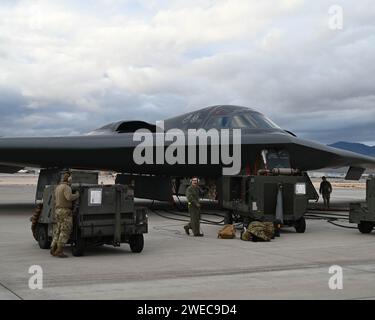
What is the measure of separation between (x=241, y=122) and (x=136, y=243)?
9.75 metres

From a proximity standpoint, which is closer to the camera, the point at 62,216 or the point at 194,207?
the point at 62,216

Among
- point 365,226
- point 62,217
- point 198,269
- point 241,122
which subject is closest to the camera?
point 198,269

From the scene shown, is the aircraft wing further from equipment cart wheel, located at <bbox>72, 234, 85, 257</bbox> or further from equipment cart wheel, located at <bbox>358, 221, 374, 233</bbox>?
equipment cart wheel, located at <bbox>72, 234, 85, 257</bbox>

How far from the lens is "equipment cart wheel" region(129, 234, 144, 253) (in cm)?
977

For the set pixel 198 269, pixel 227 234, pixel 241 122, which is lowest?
pixel 198 269

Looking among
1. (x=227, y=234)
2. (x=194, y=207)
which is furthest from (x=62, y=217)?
(x=227, y=234)

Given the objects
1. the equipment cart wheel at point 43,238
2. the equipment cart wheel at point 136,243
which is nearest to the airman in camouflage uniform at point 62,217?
the equipment cart wheel at point 43,238

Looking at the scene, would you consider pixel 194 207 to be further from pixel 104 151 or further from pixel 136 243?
pixel 104 151

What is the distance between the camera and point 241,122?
61.1 ft

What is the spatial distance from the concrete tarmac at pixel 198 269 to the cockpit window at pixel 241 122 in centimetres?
667

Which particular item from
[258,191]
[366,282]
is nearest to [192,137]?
[258,191]

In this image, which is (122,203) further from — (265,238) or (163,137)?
(163,137)

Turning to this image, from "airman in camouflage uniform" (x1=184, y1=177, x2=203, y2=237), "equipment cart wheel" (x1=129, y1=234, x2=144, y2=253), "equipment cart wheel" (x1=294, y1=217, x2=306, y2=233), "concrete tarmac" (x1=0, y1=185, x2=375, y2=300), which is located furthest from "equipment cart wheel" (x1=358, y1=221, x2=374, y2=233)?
"equipment cart wheel" (x1=129, y1=234, x2=144, y2=253)

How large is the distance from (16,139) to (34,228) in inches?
294
